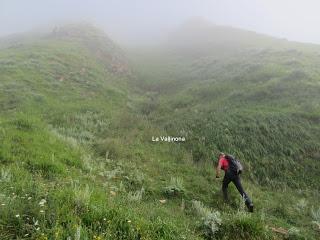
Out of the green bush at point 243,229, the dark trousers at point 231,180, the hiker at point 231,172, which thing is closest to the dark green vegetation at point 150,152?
the green bush at point 243,229

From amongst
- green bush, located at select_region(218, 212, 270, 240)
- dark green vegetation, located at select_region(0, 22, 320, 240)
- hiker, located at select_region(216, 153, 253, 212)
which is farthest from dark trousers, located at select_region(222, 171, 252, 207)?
green bush, located at select_region(218, 212, 270, 240)

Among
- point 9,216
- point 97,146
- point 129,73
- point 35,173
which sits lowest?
point 129,73

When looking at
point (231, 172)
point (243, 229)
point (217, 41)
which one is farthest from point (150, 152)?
point (217, 41)

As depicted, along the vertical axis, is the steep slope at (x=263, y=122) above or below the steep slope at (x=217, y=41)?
above

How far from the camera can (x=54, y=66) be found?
103 feet

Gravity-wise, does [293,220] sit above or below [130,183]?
below

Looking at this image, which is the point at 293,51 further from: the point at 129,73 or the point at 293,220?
the point at 293,220

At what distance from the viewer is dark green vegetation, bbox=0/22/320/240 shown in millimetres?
6148

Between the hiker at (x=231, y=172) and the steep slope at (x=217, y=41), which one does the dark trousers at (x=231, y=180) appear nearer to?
the hiker at (x=231, y=172)

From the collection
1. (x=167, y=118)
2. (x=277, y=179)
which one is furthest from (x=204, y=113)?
(x=277, y=179)

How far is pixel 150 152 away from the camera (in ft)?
49.2

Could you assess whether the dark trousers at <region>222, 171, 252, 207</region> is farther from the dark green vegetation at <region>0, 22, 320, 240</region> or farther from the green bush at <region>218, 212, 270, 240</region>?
the green bush at <region>218, 212, 270, 240</region>

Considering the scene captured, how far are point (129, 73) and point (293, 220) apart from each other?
3372cm

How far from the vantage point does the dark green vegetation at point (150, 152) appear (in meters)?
6.15
